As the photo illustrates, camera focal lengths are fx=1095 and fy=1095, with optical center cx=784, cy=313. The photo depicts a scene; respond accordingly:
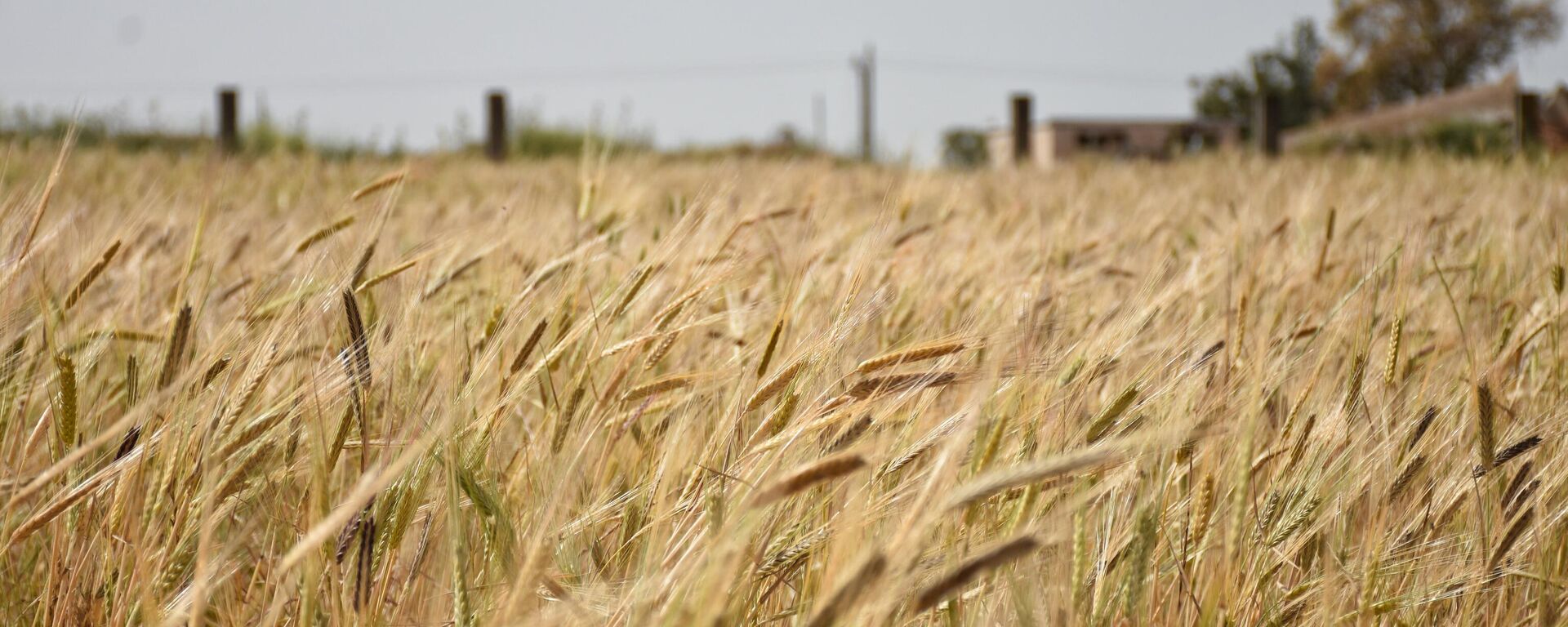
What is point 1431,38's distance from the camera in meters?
40.0

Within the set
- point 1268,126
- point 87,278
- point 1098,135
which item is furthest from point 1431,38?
point 87,278

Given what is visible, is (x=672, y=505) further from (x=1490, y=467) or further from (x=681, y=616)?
(x=1490, y=467)

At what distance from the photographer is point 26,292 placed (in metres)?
1.45

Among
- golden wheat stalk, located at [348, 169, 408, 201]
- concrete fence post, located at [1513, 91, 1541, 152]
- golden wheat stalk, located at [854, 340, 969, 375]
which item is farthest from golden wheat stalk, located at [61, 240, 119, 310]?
concrete fence post, located at [1513, 91, 1541, 152]

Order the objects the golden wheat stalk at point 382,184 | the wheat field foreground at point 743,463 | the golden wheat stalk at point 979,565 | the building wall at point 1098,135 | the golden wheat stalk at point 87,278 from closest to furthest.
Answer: the golden wheat stalk at point 979,565, the wheat field foreground at point 743,463, the golden wheat stalk at point 87,278, the golden wheat stalk at point 382,184, the building wall at point 1098,135

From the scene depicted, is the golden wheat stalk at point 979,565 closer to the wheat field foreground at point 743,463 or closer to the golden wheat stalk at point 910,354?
the wheat field foreground at point 743,463

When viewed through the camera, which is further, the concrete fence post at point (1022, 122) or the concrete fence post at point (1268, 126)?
the concrete fence post at point (1022, 122)

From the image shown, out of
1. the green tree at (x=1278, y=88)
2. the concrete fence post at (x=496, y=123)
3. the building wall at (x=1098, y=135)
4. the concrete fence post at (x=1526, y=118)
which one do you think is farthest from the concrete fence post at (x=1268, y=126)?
the green tree at (x=1278, y=88)

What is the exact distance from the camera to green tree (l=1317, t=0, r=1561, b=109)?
39.7 meters

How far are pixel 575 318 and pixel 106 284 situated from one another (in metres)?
1.07

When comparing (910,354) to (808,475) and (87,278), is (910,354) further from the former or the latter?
(87,278)

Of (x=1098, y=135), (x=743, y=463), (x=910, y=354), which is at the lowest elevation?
(x=743, y=463)

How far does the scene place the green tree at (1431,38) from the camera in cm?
3969

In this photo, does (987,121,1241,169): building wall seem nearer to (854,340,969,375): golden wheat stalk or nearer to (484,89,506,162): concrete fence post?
(484,89,506,162): concrete fence post
